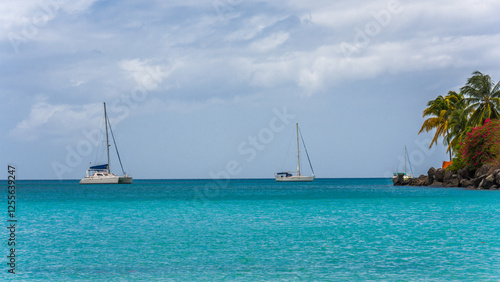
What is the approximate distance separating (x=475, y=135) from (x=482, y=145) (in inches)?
50.5

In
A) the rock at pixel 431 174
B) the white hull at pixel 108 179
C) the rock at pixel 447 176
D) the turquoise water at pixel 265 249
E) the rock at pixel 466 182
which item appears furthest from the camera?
the white hull at pixel 108 179

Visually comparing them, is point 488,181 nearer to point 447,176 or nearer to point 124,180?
point 447,176

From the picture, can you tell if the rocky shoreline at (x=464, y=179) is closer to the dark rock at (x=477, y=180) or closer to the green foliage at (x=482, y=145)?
the dark rock at (x=477, y=180)

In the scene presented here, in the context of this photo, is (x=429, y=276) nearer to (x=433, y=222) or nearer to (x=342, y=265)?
(x=342, y=265)

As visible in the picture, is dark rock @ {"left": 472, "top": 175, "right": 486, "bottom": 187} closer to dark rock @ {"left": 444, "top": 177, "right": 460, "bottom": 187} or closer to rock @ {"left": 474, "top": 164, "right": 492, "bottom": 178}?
rock @ {"left": 474, "top": 164, "right": 492, "bottom": 178}

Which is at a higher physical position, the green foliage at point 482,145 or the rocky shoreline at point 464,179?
the green foliage at point 482,145

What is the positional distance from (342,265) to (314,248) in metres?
3.02

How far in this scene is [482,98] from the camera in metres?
55.3

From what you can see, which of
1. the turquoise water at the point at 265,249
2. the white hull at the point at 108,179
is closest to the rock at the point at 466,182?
the turquoise water at the point at 265,249

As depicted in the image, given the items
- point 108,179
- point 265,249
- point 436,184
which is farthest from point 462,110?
point 108,179

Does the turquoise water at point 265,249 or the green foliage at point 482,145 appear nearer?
the turquoise water at point 265,249

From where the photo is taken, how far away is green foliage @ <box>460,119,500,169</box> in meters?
51.9

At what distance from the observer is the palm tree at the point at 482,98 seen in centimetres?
5466

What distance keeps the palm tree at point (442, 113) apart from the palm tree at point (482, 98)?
6.39 metres
